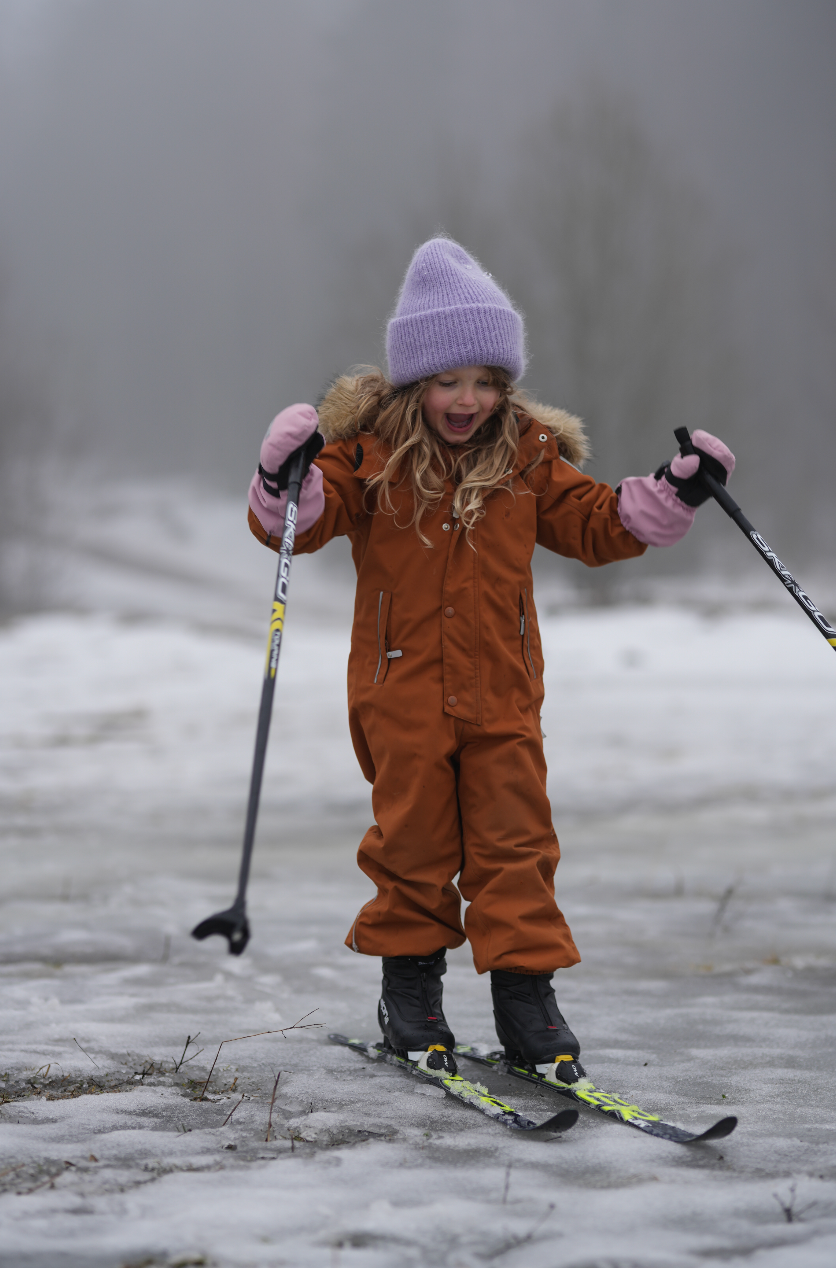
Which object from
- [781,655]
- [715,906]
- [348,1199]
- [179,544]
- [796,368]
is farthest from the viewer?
[179,544]

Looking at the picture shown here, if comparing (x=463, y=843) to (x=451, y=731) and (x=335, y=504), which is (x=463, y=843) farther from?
(x=335, y=504)

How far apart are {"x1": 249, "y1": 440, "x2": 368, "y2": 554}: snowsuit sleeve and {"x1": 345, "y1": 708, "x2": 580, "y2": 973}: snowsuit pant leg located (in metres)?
0.46

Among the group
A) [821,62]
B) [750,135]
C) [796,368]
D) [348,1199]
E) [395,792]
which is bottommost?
[348,1199]

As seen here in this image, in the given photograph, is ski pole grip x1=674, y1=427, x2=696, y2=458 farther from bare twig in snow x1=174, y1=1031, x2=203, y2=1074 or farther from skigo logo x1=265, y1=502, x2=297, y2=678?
bare twig in snow x1=174, y1=1031, x2=203, y2=1074

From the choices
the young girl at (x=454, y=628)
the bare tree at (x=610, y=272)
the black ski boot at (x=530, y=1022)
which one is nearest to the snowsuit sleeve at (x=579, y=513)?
the young girl at (x=454, y=628)

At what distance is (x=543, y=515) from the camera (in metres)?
Answer: 3.03

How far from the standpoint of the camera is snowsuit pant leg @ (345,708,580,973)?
2.73 metres

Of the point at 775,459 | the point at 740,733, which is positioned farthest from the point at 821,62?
the point at 740,733

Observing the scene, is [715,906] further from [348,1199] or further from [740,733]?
[740,733]

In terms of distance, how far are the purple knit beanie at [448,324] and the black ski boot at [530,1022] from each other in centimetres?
151

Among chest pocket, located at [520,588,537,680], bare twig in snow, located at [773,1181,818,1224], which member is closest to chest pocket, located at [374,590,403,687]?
chest pocket, located at [520,588,537,680]

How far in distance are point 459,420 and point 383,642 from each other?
615 millimetres

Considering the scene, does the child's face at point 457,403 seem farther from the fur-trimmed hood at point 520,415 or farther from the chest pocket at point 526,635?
the chest pocket at point 526,635

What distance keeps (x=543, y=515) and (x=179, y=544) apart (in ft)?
125
